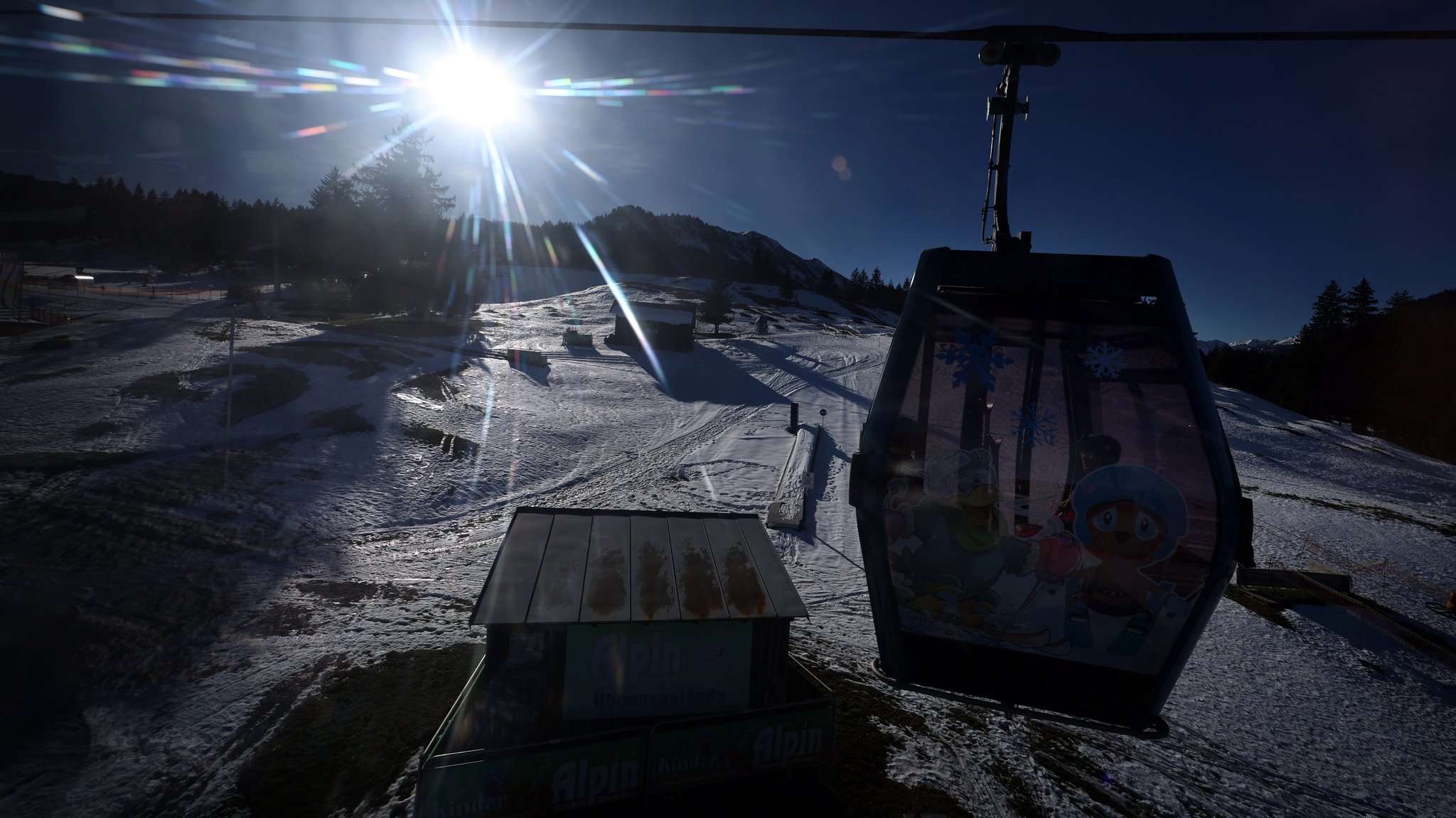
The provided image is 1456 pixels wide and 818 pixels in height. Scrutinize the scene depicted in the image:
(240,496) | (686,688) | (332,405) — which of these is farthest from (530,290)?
(686,688)

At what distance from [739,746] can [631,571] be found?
244 centimetres

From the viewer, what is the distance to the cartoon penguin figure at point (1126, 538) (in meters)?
3.29

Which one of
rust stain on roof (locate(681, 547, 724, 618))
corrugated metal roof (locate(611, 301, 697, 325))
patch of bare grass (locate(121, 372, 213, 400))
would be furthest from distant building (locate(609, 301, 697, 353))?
rust stain on roof (locate(681, 547, 724, 618))

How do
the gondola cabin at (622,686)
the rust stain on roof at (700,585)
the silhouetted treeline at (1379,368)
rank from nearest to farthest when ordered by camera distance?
the gondola cabin at (622,686)
the rust stain on roof at (700,585)
the silhouetted treeline at (1379,368)

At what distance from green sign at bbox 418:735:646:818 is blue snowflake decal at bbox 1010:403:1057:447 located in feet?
17.4

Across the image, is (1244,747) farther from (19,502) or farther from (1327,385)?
(1327,385)

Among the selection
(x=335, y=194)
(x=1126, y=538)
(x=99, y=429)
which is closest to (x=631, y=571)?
(x=1126, y=538)

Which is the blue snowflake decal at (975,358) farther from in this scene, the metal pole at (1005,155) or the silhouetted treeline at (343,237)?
the silhouetted treeline at (343,237)

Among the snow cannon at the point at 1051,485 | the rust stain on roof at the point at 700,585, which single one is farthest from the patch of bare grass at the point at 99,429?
the snow cannon at the point at 1051,485

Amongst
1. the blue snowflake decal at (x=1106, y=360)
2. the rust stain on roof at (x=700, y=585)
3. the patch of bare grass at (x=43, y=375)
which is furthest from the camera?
the patch of bare grass at (x=43, y=375)

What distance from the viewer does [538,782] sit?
19.4 feet

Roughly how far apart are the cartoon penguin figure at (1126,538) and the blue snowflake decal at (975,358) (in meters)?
0.85

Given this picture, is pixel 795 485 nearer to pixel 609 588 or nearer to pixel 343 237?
pixel 609 588

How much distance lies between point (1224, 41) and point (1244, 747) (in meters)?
10.8
